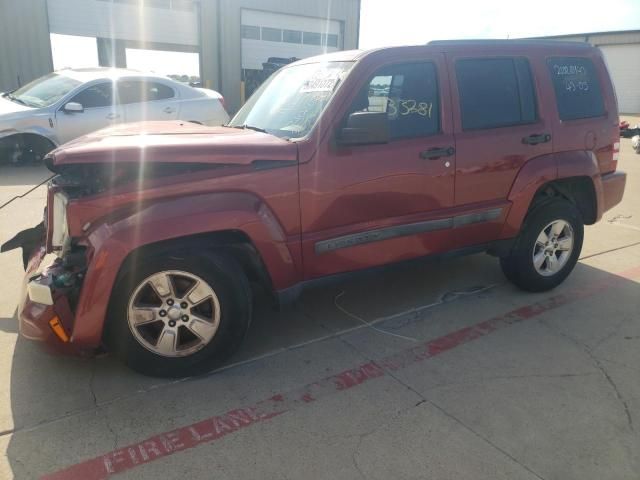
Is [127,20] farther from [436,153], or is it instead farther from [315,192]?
[315,192]

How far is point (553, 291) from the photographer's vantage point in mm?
4484

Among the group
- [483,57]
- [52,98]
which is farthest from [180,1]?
[483,57]

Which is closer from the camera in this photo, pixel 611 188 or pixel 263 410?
pixel 263 410

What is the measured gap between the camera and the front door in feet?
10.7

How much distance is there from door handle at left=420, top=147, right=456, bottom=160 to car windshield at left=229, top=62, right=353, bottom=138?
2.49ft

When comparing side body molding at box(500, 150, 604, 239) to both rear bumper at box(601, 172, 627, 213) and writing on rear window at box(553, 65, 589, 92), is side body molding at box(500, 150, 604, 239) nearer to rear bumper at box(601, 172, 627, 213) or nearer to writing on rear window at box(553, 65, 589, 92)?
rear bumper at box(601, 172, 627, 213)

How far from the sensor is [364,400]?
291cm

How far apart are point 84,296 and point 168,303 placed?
0.44 m

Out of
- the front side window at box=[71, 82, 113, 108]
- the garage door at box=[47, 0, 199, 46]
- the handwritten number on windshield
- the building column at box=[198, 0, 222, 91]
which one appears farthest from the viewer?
the building column at box=[198, 0, 222, 91]

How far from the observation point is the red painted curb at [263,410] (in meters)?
2.39

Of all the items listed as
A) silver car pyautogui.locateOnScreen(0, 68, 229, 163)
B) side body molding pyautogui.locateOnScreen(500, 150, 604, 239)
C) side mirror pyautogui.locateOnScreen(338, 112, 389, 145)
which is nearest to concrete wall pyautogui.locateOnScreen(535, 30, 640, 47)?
silver car pyautogui.locateOnScreen(0, 68, 229, 163)

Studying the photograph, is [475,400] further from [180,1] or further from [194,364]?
[180,1]

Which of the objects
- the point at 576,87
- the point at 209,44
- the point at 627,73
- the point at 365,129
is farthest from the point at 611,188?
the point at 627,73

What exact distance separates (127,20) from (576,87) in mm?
18913
